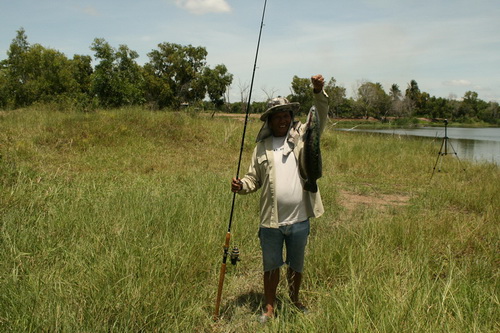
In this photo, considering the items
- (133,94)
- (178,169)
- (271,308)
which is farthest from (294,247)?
(133,94)

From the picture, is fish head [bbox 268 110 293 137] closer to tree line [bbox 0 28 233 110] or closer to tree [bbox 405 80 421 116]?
tree line [bbox 0 28 233 110]

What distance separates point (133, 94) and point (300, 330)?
19.4m

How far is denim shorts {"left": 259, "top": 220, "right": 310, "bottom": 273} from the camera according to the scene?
8.05 ft

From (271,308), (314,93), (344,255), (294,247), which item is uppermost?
(314,93)

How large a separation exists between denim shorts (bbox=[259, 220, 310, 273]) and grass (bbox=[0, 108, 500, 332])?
30cm

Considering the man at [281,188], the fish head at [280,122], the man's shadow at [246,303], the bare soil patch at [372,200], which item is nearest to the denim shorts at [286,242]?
the man at [281,188]

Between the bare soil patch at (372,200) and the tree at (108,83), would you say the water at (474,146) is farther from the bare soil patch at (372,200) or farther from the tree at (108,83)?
the tree at (108,83)

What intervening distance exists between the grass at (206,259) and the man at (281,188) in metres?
0.34

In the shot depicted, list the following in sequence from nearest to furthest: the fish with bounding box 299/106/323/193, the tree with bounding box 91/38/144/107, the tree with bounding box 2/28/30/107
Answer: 1. the fish with bounding box 299/106/323/193
2. the tree with bounding box 91/38/144/107
3. the tree with bounding box 2/28/30/107

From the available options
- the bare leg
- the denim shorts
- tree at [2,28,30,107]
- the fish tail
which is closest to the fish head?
the fish tail

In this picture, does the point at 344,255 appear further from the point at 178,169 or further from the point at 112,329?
the point at 178,169

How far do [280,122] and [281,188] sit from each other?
1.58ft

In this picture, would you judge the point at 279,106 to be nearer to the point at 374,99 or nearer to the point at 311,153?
the point at 311,153

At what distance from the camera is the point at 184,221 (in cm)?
386
